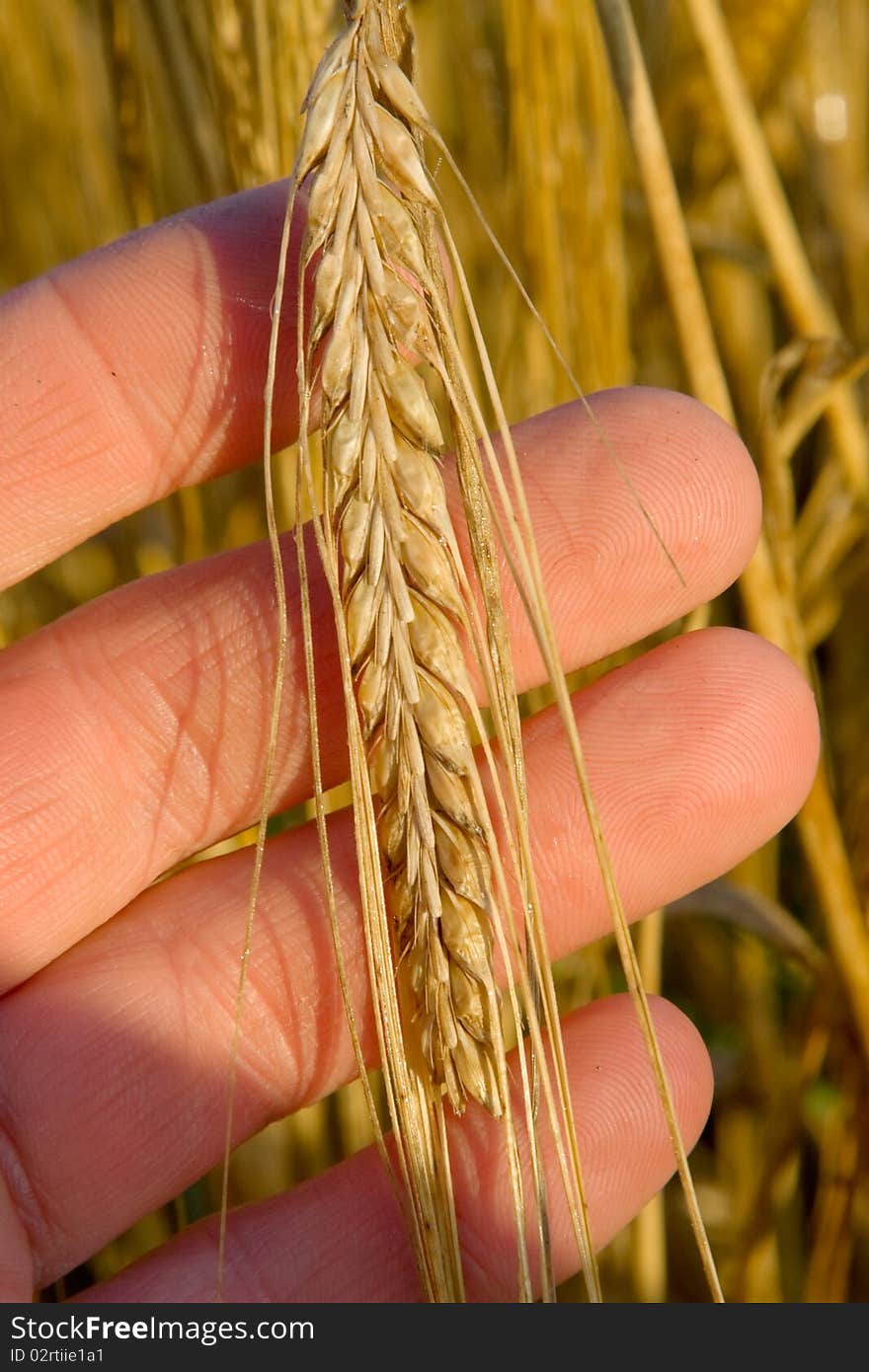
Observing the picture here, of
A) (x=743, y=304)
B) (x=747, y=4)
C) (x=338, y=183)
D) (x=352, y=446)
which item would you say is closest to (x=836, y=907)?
(x=352, y=446)

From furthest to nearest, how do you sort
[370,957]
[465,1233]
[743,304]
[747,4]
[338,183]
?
[743,304], [747,4], [465,1233], [370,957], [338,183]

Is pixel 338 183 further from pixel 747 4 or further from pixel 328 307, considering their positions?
pixel 747 4

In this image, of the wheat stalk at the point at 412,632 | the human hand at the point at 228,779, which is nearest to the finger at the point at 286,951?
the human hand at the point at 228,779

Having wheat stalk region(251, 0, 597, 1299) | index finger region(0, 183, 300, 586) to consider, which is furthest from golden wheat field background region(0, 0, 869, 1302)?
wheat stalk region(251, 0, 597, 1299)

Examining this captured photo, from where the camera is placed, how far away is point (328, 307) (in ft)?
2.53

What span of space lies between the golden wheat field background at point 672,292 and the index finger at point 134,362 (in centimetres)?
13

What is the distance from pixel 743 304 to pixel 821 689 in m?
0.56

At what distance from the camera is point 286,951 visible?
1.08 meters

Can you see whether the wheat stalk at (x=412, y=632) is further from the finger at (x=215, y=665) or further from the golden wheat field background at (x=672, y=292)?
the golden wheat field background at (x=672, y=292)

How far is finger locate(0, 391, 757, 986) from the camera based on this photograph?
1.02 meters

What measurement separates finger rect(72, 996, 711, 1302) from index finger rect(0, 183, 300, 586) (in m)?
0.61

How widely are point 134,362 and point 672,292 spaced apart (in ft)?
1.52

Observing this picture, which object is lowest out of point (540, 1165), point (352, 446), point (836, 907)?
point (836, 907)

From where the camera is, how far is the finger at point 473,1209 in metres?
1.06
